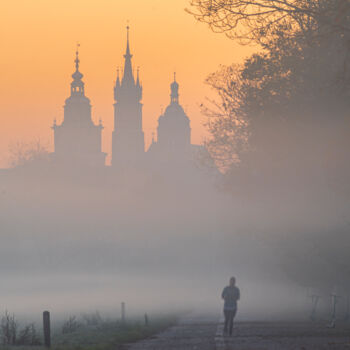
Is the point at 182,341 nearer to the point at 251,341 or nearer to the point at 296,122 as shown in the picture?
the point at 251,341

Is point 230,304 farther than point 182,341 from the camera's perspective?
Yes

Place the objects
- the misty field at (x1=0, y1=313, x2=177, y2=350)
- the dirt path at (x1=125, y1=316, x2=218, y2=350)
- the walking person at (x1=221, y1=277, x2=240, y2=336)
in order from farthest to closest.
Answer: the walking person at (x1=221, y1=277, x2=240, y2=336), the misty field at (x1=0, y1=313, x2=177, y2=350), the dirt path at (x1=125, y1=316, x2=218, y2=350)

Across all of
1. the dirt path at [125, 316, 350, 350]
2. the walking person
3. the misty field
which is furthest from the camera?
the walking person

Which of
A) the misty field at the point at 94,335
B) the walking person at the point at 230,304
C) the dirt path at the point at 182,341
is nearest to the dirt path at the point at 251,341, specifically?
the dirt path at the point at 182,341

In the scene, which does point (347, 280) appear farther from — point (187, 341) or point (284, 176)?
point (187, 341)

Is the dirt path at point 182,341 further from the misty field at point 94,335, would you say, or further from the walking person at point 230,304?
the misty field at point 94,335

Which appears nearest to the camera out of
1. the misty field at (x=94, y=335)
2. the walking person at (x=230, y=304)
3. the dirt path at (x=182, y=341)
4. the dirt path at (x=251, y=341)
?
the dirt path at (x=251, y=341)

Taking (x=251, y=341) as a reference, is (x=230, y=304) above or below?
above

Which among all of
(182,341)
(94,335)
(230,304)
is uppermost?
(230,304)

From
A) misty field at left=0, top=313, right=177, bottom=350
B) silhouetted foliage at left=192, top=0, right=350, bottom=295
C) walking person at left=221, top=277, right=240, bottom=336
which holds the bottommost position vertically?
misty field at left=0, top=313, right=177, bottom=350

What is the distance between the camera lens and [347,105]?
911 inches

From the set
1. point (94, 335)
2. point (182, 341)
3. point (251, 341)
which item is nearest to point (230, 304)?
point (94, 335)

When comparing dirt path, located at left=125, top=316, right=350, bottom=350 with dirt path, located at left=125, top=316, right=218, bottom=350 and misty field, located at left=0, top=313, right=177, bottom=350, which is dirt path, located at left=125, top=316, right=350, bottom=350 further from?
misty field, located at left=0, top=313, right=177, bottom=350

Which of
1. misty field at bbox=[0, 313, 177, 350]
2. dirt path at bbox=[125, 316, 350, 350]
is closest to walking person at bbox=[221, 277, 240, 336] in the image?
dirt path at bbox=[125, 316, 350, 350]
